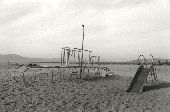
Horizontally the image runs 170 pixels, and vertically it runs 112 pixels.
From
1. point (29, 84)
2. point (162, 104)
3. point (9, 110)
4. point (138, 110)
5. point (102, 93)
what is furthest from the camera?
point (29, 84)

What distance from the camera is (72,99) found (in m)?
13.2

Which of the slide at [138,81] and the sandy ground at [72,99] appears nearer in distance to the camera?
the sandy ground at [72,99]

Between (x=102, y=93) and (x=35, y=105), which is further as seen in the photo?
(x=102, y=93)

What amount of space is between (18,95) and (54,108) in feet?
→ 8.99

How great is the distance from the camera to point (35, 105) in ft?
39.1

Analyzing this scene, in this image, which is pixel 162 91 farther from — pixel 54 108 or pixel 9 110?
pixel 9 110

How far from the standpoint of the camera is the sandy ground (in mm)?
11828

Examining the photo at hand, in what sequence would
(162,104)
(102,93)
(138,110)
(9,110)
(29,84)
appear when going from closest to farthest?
(9,110) < (138,110) < (162,104) < (102,93) < (29,84)

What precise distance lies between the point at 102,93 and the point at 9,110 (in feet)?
18.7

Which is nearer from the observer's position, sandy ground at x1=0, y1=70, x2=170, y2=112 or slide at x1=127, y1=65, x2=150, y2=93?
sandy ground at x1=0, y1=70, x2=170, y2=112

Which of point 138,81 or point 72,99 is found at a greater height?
point 138,81

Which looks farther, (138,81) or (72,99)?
(138,81)

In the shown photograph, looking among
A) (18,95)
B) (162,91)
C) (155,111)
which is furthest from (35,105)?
(162,91)

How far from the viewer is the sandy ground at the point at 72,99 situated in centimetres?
1183
